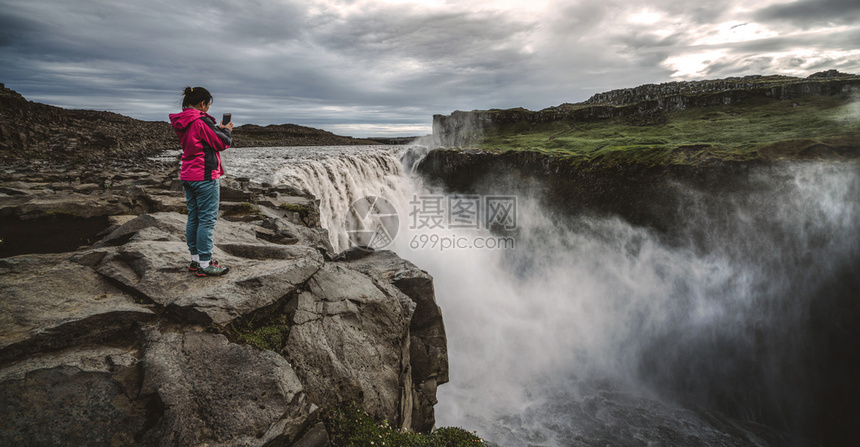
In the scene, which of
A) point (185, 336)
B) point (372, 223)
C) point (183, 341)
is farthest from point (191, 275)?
point (372, 223)

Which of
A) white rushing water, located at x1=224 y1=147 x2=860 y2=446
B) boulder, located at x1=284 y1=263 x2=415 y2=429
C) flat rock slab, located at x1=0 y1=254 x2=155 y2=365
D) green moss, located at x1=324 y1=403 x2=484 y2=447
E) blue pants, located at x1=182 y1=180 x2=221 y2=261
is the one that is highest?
blue pants, located at x1=182 y1=180 x2=221 y2=261

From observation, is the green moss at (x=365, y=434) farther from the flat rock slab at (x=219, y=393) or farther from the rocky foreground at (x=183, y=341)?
the flat rock slab at (x=219, y=393)

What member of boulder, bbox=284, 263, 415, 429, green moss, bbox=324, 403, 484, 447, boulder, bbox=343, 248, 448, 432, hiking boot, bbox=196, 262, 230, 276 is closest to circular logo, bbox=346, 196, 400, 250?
boulder, bbox=343, 248, 448, 432

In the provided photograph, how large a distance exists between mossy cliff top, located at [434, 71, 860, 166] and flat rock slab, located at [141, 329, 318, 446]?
3907 centimetres

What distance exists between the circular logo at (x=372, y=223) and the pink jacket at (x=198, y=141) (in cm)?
2104


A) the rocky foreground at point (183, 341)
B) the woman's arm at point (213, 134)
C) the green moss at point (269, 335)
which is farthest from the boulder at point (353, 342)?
the woman's arm at point (213, 134)

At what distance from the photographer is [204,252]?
700 cm

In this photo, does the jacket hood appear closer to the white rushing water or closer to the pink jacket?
the pink jacket

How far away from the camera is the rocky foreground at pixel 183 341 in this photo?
180 inches

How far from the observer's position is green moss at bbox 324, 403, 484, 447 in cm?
621

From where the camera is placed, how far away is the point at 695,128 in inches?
2175

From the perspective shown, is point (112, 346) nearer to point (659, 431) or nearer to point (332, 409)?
point (332, 409)

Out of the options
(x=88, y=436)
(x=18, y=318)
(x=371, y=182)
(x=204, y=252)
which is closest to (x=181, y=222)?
(x=204, y=252)

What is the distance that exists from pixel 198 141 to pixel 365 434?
246 inches
